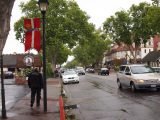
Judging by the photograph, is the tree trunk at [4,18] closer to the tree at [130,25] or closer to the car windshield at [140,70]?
the car windshield at [140,70]

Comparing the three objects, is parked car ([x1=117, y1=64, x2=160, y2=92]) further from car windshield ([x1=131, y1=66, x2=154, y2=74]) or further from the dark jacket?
the dark jacket

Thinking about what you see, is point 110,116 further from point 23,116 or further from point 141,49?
point 141,49

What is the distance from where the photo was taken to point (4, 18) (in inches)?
143

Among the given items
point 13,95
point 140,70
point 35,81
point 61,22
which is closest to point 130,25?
point 61,22

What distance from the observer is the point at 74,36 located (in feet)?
113

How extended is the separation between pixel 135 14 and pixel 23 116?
38.4 m

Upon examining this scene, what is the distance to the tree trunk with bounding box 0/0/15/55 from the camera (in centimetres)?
356

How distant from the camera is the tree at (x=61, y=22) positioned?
31.7 m

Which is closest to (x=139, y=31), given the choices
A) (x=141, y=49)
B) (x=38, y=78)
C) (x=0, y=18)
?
(x=141, y=49)

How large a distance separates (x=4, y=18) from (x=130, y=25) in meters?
41.0

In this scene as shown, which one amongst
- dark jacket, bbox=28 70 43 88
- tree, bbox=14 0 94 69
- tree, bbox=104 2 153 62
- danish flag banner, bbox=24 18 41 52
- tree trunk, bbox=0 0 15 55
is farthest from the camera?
tree, bbox=104 2 153 62

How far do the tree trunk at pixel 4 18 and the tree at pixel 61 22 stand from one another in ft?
90.1

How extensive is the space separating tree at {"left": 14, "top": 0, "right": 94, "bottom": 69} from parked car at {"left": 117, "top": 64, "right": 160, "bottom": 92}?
62.0 ft

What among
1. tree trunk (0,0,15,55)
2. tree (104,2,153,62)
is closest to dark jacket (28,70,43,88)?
tree trunk (0,0,15,55)
